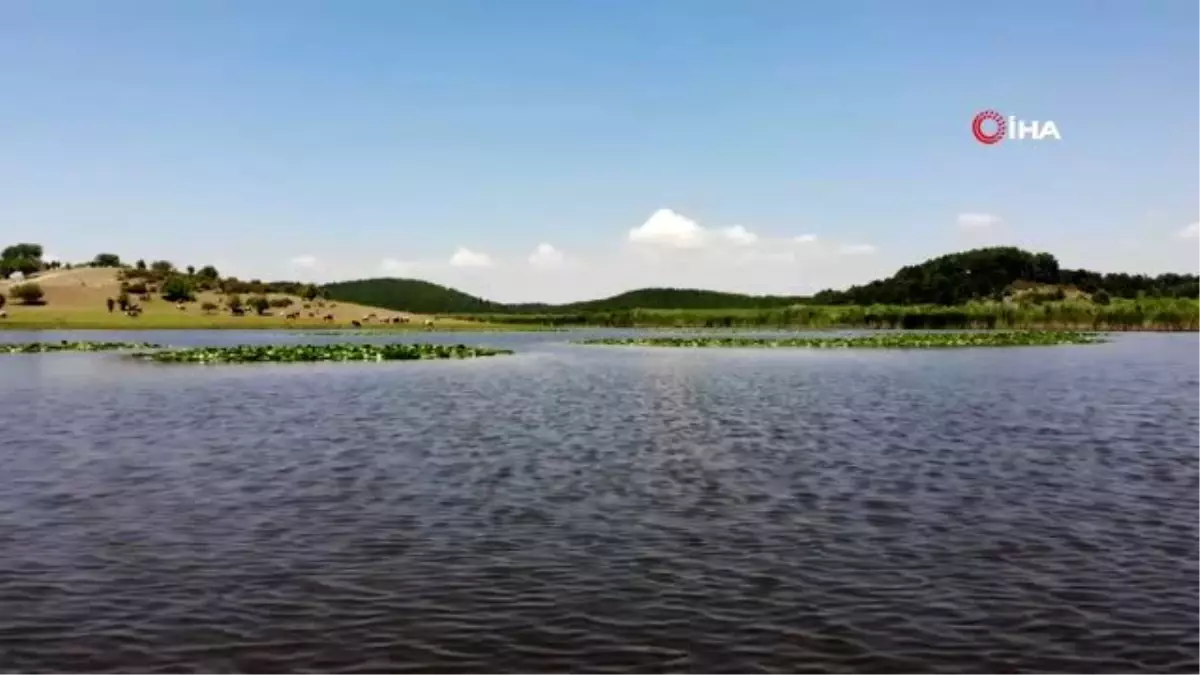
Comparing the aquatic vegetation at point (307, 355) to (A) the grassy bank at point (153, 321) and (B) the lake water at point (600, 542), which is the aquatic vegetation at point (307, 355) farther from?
(A) the grassy bank at point (153, 321)

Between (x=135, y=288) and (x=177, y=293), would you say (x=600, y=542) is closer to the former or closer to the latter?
(x=177, y=293)

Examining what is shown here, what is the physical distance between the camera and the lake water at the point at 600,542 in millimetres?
12258

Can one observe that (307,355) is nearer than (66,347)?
Yes

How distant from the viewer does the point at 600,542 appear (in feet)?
57.8

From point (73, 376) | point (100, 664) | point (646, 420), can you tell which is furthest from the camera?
point (73, 376)

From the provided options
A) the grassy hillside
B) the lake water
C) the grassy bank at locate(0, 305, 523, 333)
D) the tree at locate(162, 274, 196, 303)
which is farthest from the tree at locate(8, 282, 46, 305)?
the lake water

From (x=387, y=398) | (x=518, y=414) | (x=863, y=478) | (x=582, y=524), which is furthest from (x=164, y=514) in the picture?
(x=387, y=398)

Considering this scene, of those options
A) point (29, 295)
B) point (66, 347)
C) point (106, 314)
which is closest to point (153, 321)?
point (106, 314)

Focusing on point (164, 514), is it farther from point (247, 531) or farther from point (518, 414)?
point (518, 414)

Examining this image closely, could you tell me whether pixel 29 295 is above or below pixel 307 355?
above

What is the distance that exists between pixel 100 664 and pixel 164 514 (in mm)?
8922

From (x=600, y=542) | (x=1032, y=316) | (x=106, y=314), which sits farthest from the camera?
(x=106, y=314)

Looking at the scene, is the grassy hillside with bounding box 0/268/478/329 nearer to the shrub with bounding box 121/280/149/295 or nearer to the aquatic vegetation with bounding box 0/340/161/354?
the shrub with bounding box 121/280/149/295

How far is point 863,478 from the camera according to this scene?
2409 centimetres
